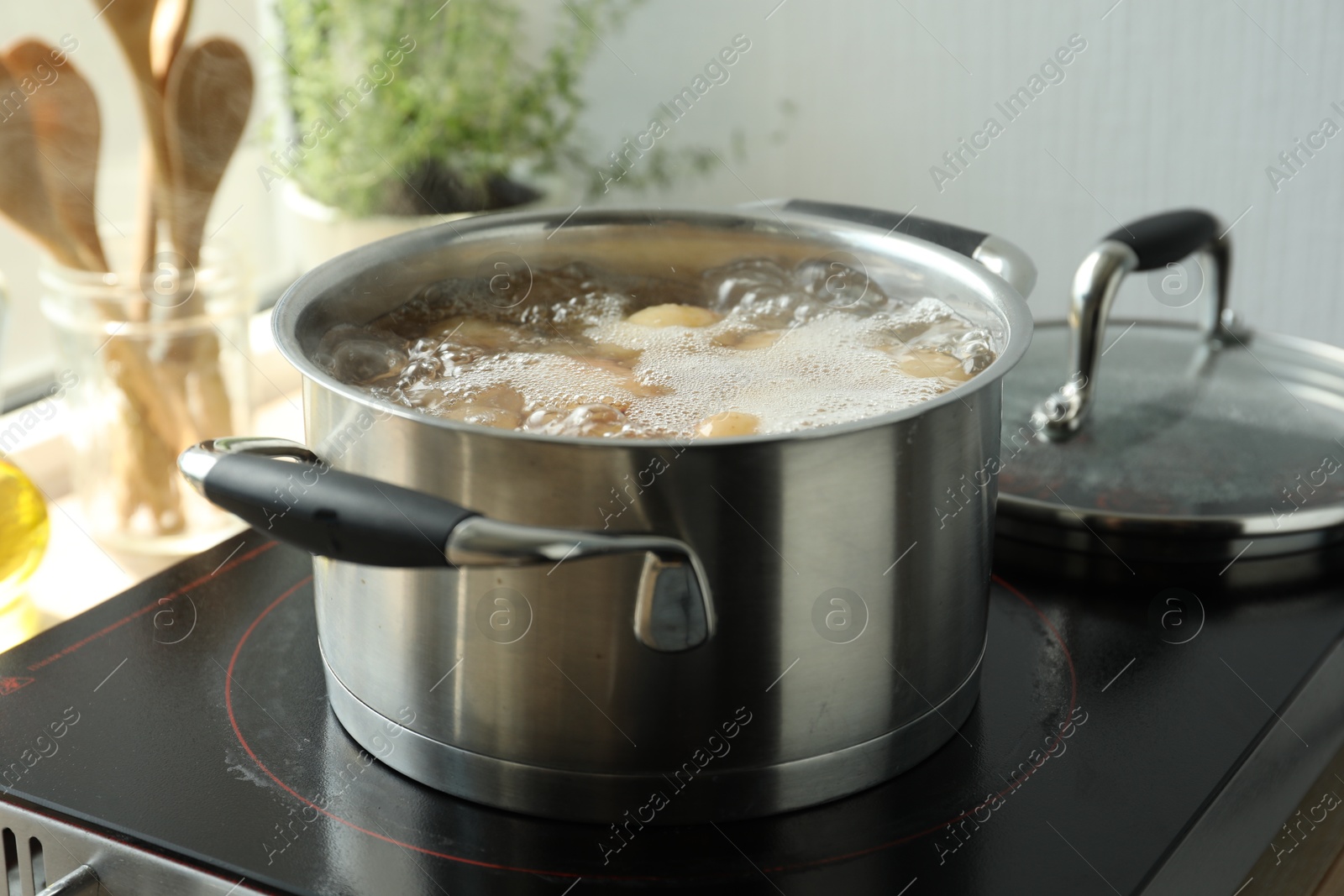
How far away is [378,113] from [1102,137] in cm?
78

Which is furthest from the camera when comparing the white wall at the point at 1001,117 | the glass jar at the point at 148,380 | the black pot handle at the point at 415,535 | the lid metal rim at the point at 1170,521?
the white wall at the point at 1001,117

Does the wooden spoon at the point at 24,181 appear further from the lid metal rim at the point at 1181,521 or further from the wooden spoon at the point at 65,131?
the lid metal rim at the point at 1181,521

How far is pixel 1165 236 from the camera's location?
797 millimetres

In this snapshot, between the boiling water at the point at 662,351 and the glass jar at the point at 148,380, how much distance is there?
39cm

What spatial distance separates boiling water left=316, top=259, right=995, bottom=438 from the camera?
54 cm

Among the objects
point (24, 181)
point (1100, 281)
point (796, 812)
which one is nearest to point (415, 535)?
point (796, 812)

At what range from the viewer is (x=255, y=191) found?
146cm

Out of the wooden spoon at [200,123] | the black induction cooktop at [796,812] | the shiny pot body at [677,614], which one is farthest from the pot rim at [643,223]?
the wooden spoon at [200,123]

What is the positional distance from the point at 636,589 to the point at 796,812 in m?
0.14

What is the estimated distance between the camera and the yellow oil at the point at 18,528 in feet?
2.65

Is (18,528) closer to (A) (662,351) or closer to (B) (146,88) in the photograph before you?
(B) (146,88)

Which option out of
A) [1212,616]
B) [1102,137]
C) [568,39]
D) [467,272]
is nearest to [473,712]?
[467,272]

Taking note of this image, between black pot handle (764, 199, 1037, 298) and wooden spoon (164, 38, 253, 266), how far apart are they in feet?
1.47

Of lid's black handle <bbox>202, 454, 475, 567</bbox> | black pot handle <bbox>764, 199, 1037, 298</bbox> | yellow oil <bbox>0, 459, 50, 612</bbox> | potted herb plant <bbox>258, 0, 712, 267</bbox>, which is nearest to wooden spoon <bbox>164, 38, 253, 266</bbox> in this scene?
yellow oil <bbox>0, 459, 50, 612</bbox>
